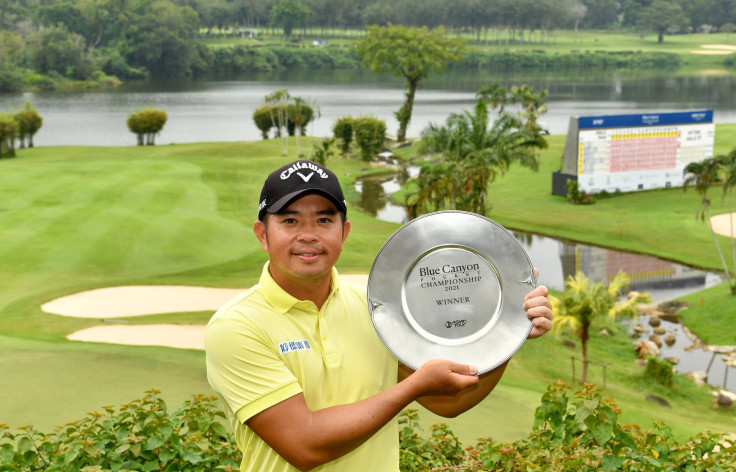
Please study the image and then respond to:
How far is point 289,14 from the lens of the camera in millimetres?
162625

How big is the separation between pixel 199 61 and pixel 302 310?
13398cm

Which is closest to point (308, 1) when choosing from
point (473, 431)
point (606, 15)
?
point (606, 15)

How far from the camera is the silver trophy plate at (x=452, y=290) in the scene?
3242 millimetres

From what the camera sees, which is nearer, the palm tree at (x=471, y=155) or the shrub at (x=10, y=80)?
the palm tree at (x=471, y=155)

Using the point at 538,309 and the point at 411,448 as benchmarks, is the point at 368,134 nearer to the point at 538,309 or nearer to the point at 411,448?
the point at 411,448

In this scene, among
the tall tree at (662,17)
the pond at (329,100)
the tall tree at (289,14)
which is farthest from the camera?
the tall tree at (662,17)

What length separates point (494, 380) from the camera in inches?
135

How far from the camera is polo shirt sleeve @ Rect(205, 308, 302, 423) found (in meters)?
2.94

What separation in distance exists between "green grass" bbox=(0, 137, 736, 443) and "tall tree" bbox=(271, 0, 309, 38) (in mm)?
116465

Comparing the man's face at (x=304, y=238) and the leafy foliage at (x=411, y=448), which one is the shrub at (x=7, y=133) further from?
the man's face at (x=304, y=238)

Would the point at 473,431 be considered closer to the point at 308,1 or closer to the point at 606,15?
the point at 308,1

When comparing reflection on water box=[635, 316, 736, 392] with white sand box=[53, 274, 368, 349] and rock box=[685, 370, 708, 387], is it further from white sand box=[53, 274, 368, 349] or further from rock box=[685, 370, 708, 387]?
white sand box=[53, 274, 368, 349]

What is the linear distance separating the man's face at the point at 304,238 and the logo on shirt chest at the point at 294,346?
0.77ft

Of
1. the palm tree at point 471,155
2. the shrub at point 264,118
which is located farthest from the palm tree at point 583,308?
the shrub at point 264,118
